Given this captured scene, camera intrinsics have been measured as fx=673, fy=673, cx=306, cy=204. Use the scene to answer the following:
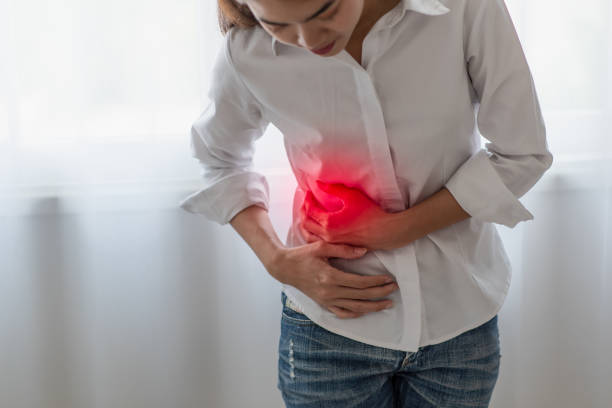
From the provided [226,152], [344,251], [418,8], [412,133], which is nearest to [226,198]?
[226,152]

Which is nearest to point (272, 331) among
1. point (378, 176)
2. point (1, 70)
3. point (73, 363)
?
point (73, 363)

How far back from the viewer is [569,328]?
5.06ft

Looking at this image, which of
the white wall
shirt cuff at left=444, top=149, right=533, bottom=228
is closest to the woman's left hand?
shirt cuff at left=444, top=149, right=533, bottom=228

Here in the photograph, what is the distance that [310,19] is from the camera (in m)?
0.71

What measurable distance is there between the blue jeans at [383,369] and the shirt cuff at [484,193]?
0.67ft

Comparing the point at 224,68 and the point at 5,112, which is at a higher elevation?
the point at 224,68

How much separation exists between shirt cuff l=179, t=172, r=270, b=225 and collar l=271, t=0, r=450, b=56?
0.37m

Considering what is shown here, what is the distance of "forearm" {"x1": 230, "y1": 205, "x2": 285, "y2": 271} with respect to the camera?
106cm

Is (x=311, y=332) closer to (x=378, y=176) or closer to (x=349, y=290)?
(x=349, y=290)

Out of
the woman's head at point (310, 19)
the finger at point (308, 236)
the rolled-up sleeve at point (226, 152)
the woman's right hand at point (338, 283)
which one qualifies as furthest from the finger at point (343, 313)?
the woman's head at point (310, 19)

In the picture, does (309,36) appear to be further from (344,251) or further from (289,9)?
(344,251)

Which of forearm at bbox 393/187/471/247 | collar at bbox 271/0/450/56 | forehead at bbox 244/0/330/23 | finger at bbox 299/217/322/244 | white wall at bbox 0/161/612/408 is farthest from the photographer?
white wall at bbox 0/161/612/408

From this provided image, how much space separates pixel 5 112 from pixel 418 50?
0.87 m

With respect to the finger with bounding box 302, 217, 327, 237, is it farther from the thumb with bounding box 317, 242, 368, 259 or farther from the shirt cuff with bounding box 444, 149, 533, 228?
the shirt cuff with bounding box 444, 149, 533, 228
